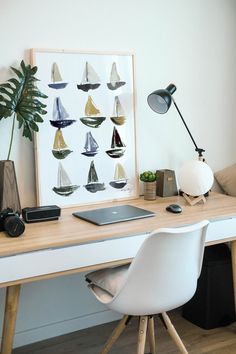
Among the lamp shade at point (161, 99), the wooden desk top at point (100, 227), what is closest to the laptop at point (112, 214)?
the wooden desk top at point (100, 227)

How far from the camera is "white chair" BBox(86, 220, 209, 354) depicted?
1.91 metres

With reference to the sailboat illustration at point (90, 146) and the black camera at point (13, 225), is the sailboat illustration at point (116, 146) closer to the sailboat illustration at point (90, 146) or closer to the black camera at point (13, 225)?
the sailboat illustration at point (90, 146)

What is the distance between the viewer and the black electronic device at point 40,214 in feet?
7.53

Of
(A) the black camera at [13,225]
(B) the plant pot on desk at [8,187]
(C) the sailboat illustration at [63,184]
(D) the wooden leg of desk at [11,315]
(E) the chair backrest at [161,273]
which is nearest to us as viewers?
(E) the chair backrest at [161,273]

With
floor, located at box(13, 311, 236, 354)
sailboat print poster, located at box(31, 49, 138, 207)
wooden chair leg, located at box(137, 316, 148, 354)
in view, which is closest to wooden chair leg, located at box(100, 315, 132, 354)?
wooden chair leg, located at box(137, 316, 148, 354)

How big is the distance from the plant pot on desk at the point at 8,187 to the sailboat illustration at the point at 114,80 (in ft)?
2.51

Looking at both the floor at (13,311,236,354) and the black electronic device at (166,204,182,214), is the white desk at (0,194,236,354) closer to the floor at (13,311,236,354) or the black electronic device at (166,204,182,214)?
the black electronic device at (166,204,182,214)

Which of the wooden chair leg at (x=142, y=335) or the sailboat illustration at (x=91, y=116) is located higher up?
the sailboat illustration at (x=91, y=116)

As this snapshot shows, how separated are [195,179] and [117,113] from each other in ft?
1.92

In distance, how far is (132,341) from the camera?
2754mm

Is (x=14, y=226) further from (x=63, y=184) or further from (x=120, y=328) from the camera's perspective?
(x=120, y=328)

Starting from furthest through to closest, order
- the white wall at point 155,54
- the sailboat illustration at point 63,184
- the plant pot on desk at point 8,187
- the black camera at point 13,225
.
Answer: the sailboat illustration at point 63,184
the white wall at point 155,54
the plant pot on desk at point 8,187
the black camera at point 13,225

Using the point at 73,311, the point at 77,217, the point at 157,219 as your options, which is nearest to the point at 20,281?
the point at 77,217

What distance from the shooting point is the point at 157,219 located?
7.82 feet
